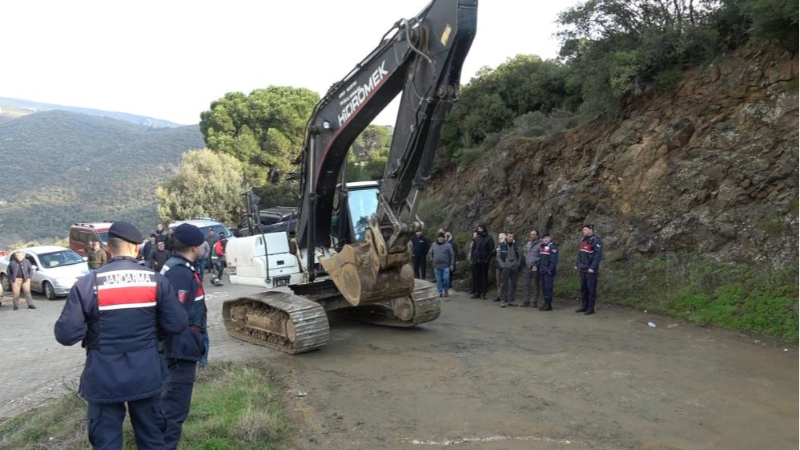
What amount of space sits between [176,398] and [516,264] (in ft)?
29.0

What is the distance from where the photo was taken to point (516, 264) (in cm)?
1267

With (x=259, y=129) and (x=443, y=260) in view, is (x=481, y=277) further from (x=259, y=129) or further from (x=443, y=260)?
(x=259, y=129)

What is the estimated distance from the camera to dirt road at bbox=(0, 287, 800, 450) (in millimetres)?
5660

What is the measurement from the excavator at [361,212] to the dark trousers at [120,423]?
3.86 metres

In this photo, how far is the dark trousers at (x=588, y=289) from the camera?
443 inches

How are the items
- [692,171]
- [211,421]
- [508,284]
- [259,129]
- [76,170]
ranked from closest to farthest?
[211,421] < [692,171] < [508,284] < [259,129] < [76,170]

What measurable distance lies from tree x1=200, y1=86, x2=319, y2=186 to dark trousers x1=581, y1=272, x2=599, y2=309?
28183 millimetres

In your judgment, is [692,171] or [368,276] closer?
[368,276]

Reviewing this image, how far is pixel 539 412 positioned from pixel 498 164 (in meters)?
11.3

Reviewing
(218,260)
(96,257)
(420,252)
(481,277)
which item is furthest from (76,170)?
(481,277)

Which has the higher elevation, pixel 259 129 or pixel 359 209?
pixel 259 129

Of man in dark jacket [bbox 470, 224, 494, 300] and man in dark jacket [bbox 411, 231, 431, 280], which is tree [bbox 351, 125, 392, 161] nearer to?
man in dark jacket [bbox 411, 231, 431, 280]

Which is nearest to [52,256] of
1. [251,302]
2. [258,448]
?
[251,302]

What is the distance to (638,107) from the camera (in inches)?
523
